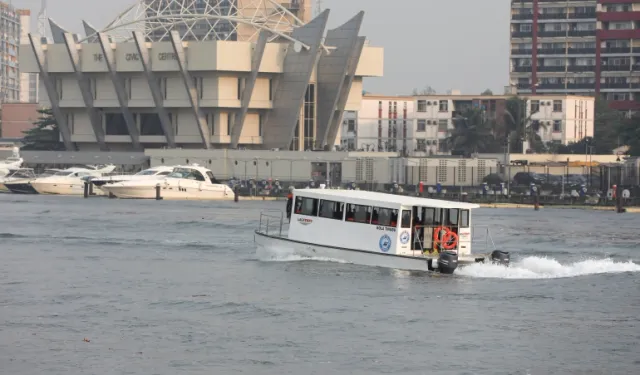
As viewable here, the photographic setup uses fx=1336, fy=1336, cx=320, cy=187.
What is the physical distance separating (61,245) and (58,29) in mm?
82643

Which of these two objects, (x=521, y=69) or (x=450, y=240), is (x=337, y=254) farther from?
(x=521, y=69)

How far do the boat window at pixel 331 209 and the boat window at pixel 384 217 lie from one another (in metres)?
1.48

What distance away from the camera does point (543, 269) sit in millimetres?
47000

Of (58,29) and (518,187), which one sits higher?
(58,29)

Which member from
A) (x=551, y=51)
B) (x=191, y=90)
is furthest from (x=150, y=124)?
(x=551, y=51)

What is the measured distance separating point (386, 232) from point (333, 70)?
84696 millimetres

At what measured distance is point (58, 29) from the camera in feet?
441

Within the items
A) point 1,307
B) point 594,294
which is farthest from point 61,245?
point 594,294

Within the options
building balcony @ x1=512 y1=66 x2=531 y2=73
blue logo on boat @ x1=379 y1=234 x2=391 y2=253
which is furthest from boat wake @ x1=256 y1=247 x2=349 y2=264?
building balcony @ x1=512 y1=66 x2=531 y2=73

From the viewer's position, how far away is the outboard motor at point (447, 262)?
43.2 metres

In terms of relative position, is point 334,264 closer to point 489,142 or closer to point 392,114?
point 489,142

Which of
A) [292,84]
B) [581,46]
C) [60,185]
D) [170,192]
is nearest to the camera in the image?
[170,192]

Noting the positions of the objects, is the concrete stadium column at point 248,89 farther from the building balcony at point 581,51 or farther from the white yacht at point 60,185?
the building balcony at point 581,51

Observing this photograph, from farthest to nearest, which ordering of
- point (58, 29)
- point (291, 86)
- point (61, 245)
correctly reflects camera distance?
point (58, 29) < point (291, 86) < point (61, 245)
